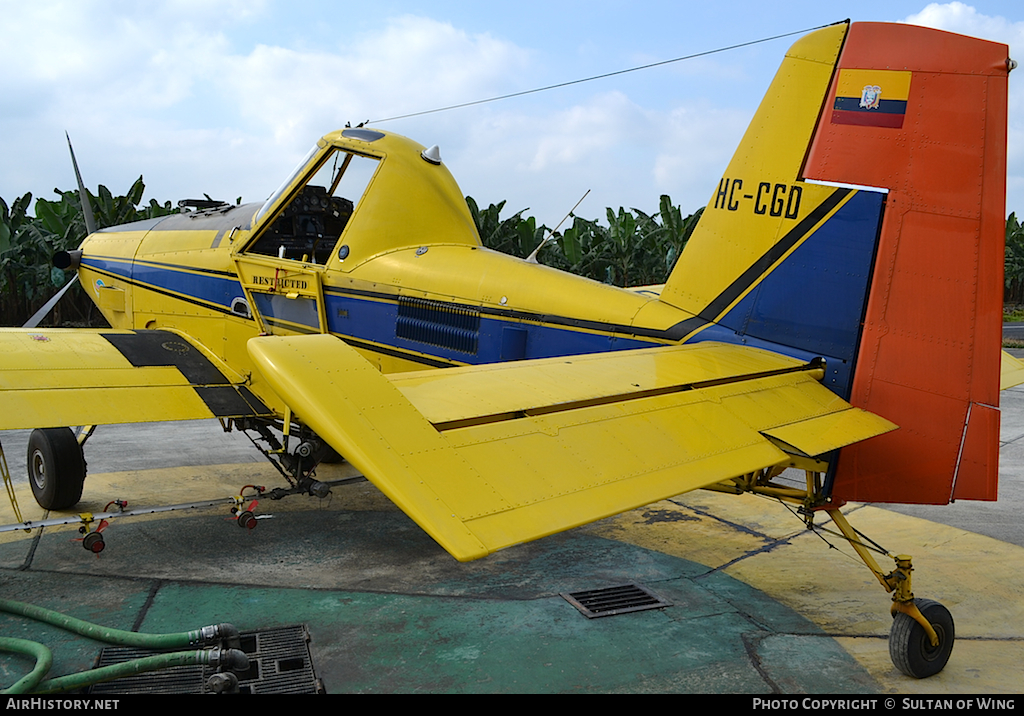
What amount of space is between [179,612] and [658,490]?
3.65 meters

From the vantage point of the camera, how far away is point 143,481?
26.9 ft

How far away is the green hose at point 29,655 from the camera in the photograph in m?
3.70

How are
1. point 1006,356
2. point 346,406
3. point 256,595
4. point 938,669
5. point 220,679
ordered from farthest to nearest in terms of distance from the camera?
point 1006,356
point 256,595
point 938,669
point 220,679
point 346,406

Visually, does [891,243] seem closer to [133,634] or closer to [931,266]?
[931,266]

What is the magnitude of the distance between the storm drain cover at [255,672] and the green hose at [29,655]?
0.26m

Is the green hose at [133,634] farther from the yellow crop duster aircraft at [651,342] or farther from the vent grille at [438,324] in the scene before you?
Answer: the vent grille at [438,324]

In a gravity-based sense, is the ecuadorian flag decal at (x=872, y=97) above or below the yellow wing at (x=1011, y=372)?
above

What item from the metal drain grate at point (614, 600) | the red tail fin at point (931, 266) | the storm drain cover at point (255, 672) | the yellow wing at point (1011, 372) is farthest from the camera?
the yellow wing at point (1011, 372)

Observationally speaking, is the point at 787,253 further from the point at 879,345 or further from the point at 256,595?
the point at 256,595

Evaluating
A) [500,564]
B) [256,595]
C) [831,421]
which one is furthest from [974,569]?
[256,595]

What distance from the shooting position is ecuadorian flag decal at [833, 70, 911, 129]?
4.56 metres

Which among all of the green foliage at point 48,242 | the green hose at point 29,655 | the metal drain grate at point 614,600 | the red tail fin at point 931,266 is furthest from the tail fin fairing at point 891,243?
the green foliage at point 48,242

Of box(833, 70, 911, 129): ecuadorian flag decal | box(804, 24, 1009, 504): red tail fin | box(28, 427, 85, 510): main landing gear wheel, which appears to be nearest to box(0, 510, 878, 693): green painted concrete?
box(28, 427, 85, 510): main landing gear wheel

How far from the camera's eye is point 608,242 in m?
24.0
